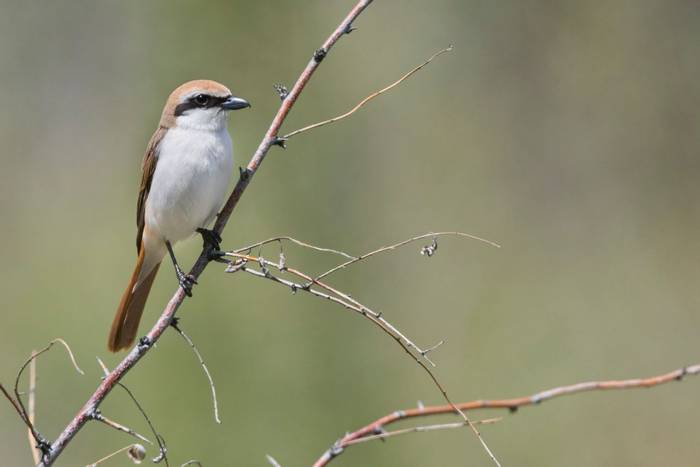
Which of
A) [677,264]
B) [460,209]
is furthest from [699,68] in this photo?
[460,209]

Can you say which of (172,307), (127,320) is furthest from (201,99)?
(172,307)

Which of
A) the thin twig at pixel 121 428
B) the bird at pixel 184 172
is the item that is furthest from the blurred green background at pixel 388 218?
the thin twig at pixel 121 428

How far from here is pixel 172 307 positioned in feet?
7.98

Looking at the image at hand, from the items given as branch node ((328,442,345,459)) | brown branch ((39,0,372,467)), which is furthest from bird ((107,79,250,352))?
branch node ((328,442,345,459))

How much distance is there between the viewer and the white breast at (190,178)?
3.91 metres

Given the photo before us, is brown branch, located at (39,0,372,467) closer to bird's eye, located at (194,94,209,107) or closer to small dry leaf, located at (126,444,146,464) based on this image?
small dry leaf, located at (126,444,146,464)

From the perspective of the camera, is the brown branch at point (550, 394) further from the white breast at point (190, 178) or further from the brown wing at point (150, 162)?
the brown wing at point (150, 162)

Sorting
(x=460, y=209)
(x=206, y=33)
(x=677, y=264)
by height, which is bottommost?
(x=677, y=264)

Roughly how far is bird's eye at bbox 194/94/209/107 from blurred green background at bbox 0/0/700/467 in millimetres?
2634

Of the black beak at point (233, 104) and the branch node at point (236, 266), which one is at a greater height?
the black beak at point (233, 104)

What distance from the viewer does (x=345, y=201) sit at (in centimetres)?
862

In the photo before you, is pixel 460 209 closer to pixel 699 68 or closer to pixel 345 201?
pixel 345 201

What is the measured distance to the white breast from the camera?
391cm

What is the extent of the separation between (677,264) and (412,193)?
2.84m
